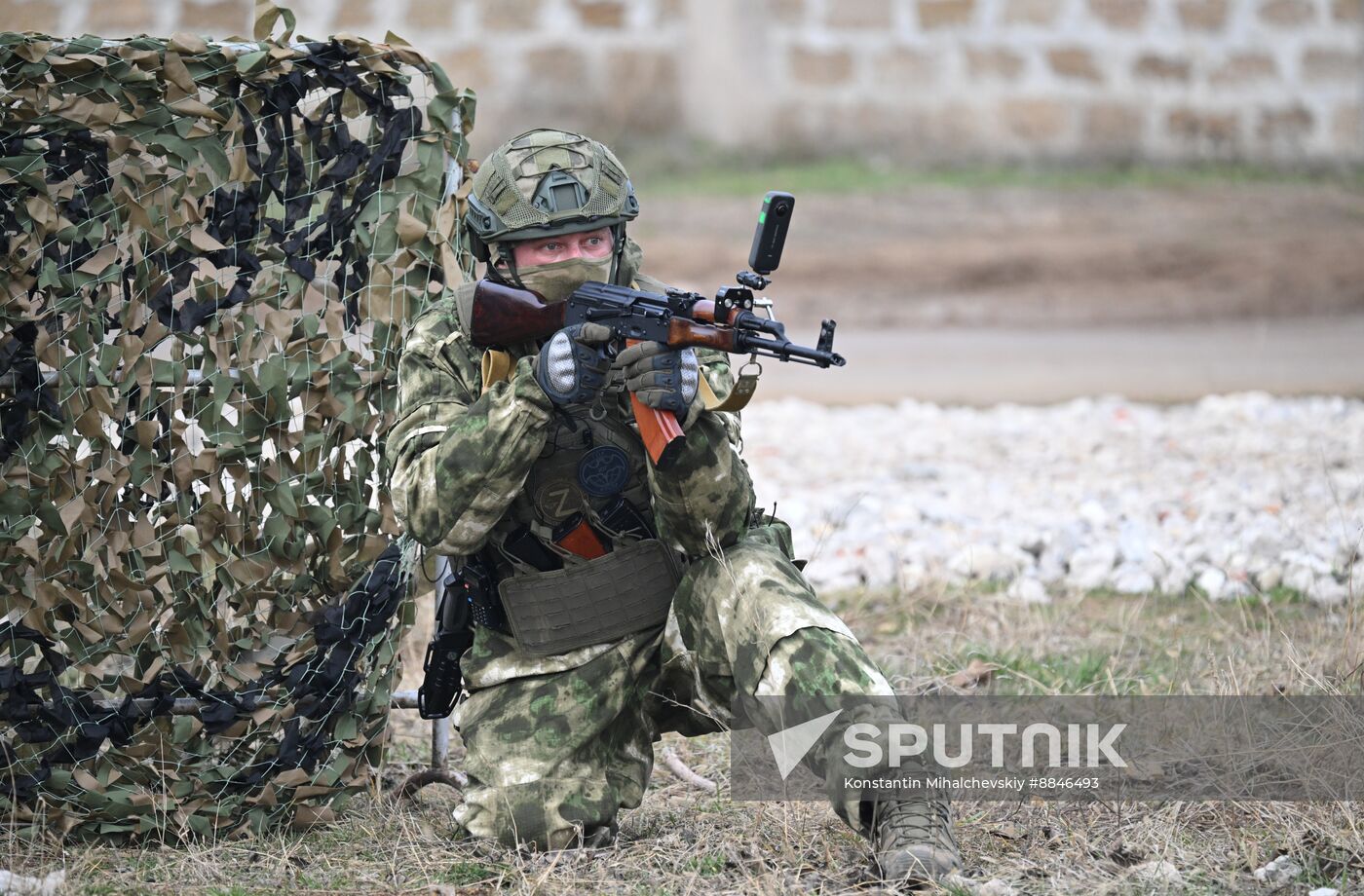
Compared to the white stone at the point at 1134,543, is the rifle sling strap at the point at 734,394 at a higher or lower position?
higher

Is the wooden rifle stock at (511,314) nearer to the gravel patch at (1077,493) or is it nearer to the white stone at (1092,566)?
the gravel patch at (1077,493)

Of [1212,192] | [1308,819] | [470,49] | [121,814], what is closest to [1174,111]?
[1212,192]

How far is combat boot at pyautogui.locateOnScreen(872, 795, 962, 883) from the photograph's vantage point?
10.8 ft

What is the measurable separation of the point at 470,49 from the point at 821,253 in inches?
120

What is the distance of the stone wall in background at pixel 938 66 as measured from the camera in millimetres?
11922

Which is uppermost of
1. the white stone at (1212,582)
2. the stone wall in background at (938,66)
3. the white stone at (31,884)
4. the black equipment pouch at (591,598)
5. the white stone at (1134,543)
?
the stone wall in background at (938,66)

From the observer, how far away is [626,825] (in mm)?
3982

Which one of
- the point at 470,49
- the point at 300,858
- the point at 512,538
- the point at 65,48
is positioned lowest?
the point at 300,858

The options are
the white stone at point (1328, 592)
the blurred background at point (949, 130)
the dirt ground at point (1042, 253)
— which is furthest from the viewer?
the blurred background at point (949, 130)

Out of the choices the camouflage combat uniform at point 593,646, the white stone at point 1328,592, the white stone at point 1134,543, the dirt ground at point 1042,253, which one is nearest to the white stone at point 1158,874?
the camouflage combat uniform at point 593,646

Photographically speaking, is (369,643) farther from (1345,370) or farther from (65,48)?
(1345,370)

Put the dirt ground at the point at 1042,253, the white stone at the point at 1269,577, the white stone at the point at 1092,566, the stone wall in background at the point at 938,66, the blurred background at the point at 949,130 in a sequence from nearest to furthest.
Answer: the white stone at the point at 1269,577, the white stone at the point at 1092,566, the dirt ground at the point at 1042,253, the blurred background at the point at 949,130, the stone wall in background at the point at 938,66

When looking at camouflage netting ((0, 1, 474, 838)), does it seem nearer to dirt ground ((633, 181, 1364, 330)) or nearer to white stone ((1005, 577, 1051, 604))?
white stone ((1005, 577, 1051, 604))

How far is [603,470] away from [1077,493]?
12.5 feet
